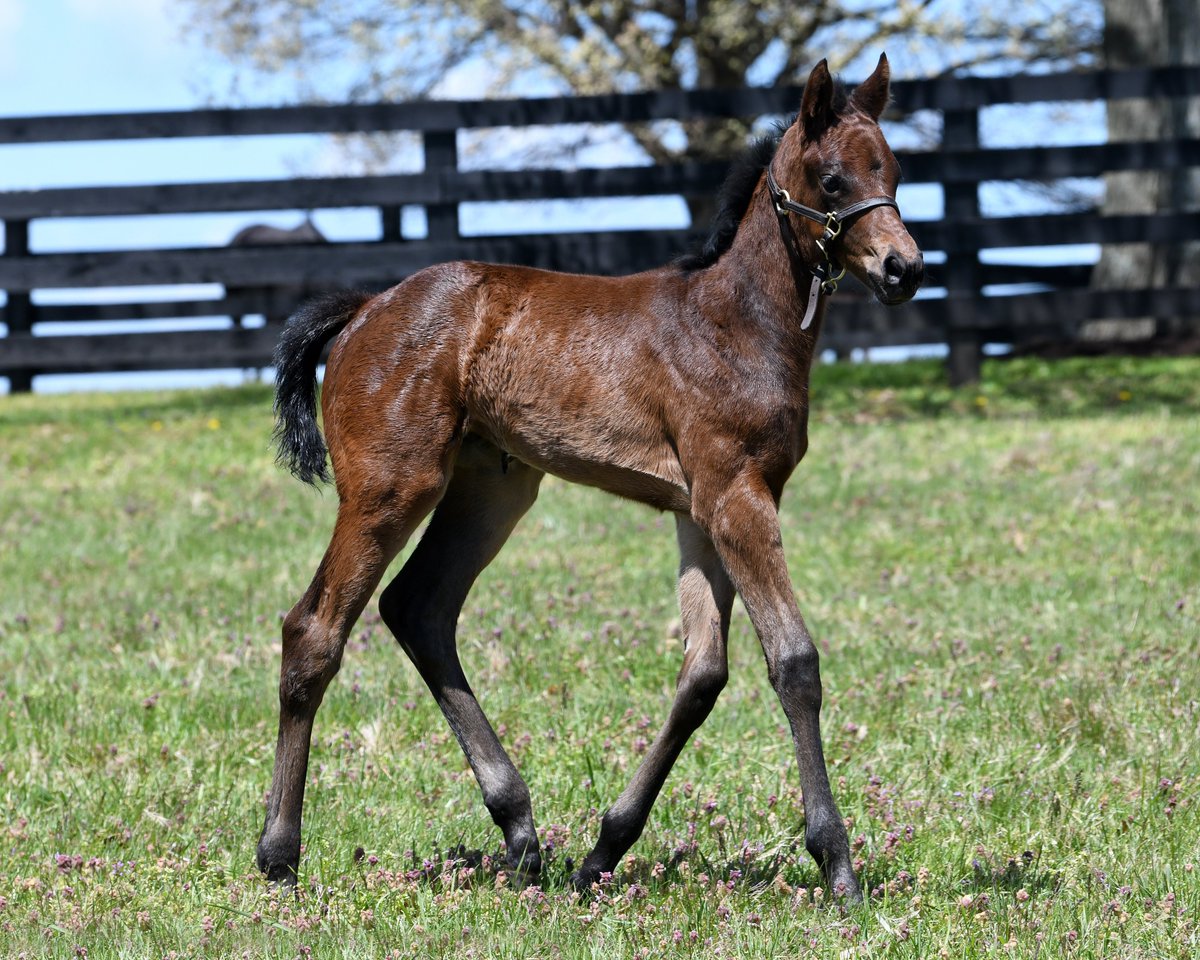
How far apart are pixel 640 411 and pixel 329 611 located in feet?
3.27

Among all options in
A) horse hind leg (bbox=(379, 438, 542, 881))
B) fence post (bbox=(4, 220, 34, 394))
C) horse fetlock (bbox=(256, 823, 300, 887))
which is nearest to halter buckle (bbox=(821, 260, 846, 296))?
horse hind leg (bbox=(379, 438, 542, 881))

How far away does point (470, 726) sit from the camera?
4207 millimetres

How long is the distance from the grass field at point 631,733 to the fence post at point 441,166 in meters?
3.13

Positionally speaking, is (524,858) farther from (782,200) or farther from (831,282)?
(782,200)

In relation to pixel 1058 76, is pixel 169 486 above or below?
below

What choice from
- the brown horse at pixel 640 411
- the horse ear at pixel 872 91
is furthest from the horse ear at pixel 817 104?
the horse ear at pixel 872 91

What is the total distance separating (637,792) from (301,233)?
18170 mm

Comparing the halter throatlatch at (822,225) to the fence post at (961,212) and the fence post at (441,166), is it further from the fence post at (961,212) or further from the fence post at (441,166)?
the fence post at (961,212)

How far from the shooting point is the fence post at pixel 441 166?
12.1 metres

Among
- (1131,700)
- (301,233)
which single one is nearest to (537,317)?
(1131,700)

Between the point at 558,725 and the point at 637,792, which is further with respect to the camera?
the point at 558,725

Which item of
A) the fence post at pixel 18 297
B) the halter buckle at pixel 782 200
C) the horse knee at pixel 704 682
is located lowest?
the fence post at pixel 18 297

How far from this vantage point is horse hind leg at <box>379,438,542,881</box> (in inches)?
167

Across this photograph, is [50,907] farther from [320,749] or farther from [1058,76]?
[1058,76]
